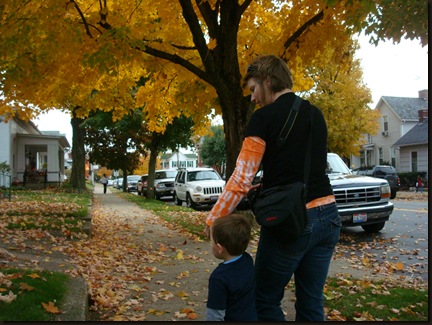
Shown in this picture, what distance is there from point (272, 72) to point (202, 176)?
59.8 feet

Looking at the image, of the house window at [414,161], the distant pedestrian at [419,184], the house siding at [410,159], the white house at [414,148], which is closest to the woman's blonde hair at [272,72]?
the distant pedestrian at [419,184]

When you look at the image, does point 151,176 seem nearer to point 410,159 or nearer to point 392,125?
point 410,159

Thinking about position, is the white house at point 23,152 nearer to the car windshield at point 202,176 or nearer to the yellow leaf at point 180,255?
the car windshield at point 202,176

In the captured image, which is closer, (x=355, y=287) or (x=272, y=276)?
(x=272, y=276)

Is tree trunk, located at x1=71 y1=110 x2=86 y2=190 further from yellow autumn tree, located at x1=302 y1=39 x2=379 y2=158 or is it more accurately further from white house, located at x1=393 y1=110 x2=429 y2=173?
white house, located at x1=393 y1=110 x2=429 y2=173

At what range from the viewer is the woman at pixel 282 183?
263 cm

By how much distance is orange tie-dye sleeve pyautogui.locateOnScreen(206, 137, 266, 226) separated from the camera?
8.57 feet

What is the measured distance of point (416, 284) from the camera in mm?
6062

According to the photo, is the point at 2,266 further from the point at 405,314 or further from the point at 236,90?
the point at 236,90

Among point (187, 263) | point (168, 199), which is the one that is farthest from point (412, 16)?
point (168, 199)

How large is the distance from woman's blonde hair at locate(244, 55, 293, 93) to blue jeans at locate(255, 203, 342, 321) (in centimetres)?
76

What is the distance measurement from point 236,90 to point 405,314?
5.71 m

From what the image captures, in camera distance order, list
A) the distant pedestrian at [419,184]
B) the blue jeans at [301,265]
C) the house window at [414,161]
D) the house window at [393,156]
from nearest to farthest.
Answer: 1. the blue jeans at [301,265]
2. the distant pedestrian at [419,184]
3. the house window at [414,161]
4. the house window at [393,156]

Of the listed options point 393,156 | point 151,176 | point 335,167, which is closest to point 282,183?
point 335,167
